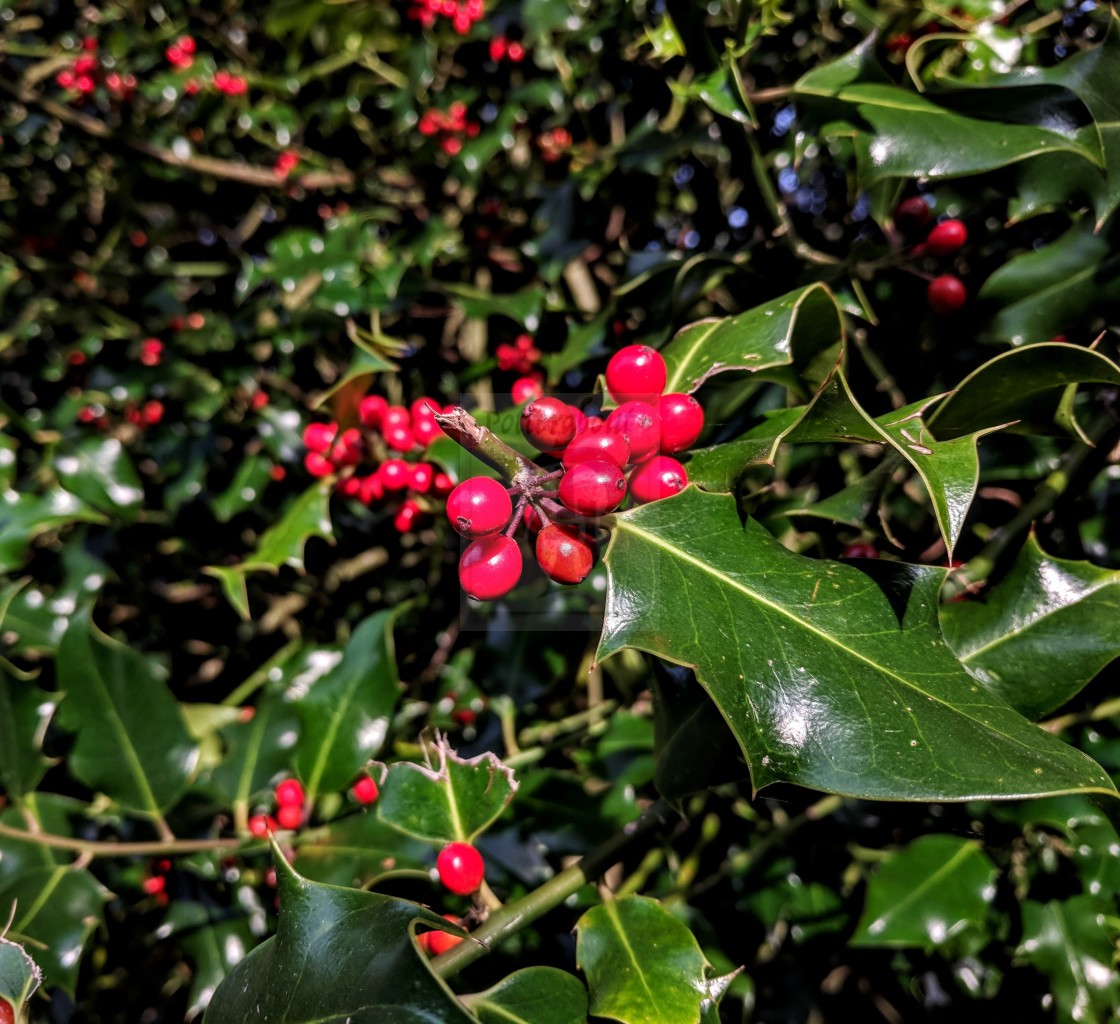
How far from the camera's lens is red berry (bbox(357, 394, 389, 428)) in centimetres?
134

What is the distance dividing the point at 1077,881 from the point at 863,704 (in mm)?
852

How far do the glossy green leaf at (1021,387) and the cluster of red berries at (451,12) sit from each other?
1770 millimetres

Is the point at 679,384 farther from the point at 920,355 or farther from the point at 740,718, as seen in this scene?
the point at 920,355

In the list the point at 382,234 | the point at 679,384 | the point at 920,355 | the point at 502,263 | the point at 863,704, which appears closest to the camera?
the point at 863,704

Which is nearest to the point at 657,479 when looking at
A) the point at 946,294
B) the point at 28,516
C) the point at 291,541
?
the point at 946,294

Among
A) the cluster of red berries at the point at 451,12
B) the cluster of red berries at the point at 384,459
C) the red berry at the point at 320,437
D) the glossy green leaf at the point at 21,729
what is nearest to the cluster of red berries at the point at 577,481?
the cluster of red berries at the point at 384,459

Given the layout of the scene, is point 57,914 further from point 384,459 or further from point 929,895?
point 929,895

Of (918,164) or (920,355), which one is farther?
(920,355)

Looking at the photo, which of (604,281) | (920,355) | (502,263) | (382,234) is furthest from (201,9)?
(920,355)

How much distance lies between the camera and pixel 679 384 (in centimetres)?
86

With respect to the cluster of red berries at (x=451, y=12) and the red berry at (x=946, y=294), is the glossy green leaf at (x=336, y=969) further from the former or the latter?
the cluster of red berries at (x=451, y=12)

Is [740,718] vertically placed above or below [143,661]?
above

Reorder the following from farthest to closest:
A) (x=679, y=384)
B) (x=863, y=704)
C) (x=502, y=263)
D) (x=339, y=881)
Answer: (x=502, y=263) → (x=339, y=881) → (x=679, y=384) → (x=863, y=704)

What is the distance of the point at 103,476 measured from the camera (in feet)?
5.41
